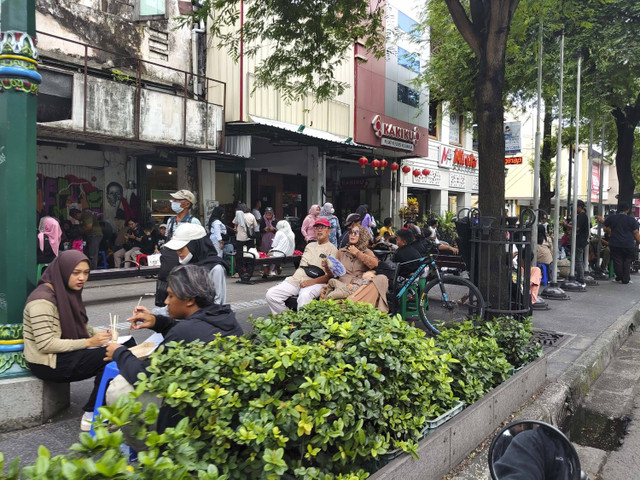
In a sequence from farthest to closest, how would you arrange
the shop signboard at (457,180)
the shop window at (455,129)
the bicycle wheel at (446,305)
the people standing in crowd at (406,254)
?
the shop signboard at (457,180), the shop window at (455,129), the people standing in crowd at (406,254), the bicycle wheel at (446,305)

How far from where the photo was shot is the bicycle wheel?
18.9 ft

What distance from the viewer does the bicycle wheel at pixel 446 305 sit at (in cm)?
575

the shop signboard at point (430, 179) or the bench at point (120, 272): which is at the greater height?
the shop signboard at point (430, 179)

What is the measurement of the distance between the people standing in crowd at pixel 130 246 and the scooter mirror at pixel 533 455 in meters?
10.7

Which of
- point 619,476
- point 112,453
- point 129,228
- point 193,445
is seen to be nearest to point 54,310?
point 193,445

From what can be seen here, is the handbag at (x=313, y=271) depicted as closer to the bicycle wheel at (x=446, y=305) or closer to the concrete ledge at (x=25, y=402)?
the bicycle wheel at (x=446, y=305)

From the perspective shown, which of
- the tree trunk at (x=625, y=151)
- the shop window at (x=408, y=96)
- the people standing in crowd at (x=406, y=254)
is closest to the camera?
the people standing in crowd at (x=406, y=254)

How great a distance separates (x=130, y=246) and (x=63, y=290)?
30.9 ft

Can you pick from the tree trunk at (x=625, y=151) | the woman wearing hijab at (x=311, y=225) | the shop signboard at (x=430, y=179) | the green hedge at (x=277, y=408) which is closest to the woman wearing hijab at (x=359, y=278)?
the green hedge at (x=277, y=408)

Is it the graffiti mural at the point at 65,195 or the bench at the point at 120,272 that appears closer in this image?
the bench at the point at 120,272

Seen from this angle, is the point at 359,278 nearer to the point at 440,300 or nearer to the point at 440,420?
the point at 440,300

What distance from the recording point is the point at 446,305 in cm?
699

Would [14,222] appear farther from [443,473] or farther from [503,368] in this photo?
[503,368]

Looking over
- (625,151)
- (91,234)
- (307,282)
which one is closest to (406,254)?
(307,282)
